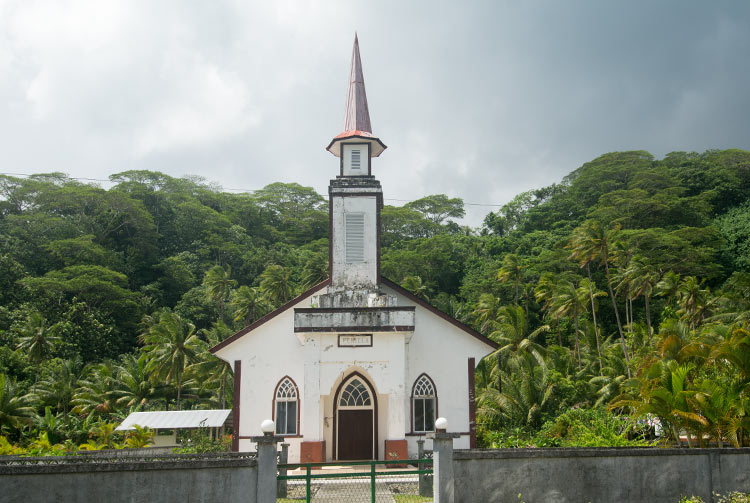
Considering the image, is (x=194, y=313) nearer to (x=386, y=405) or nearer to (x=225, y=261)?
(x=225, y=261)

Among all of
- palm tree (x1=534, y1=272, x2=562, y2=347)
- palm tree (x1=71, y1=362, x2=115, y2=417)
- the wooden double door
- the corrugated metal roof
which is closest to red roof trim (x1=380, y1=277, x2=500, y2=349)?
the wooden double door

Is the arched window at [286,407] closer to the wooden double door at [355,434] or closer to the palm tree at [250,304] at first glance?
the wooden double door at [355,434]

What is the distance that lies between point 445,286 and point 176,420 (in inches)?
1409

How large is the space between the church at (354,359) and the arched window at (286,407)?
0.10 ft

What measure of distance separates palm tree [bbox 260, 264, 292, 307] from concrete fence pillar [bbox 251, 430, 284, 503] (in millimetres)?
35148

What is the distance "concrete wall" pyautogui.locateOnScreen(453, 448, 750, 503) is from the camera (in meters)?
→ 10.5

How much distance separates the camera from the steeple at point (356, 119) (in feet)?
70.1

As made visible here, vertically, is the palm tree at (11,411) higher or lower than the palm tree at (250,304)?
lower

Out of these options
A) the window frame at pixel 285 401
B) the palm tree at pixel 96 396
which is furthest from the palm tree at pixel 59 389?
the window frame at pixel 285 401

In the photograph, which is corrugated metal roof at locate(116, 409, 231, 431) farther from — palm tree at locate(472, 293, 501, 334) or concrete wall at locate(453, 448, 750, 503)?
palm tree at locate(472, 293, 501, 334)

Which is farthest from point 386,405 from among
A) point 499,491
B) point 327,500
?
point 499,491

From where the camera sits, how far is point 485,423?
86.0 ft

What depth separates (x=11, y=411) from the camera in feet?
102

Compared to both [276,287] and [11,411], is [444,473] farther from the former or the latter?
[276,287]
